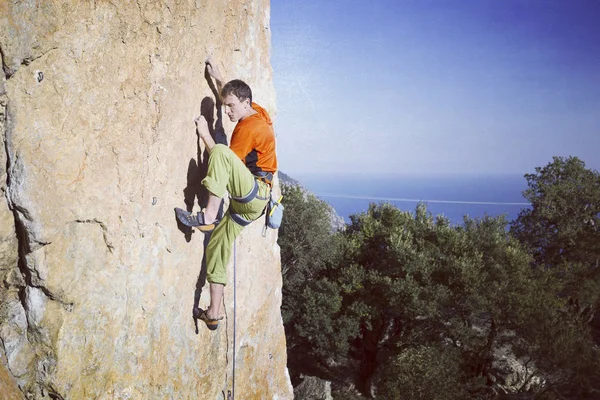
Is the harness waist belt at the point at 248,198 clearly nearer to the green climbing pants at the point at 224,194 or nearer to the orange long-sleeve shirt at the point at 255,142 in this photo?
the green climbing pants at the point at 224,194

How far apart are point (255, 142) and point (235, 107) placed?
0.52 meters

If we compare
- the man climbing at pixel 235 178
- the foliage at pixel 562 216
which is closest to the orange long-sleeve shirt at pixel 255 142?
the man climbing at pixel 235 178

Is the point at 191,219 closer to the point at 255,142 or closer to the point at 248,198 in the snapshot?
the point at 248,198

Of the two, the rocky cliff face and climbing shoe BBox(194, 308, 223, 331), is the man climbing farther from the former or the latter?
the rocky cliff face

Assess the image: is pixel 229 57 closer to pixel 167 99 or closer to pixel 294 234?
pixel 167 99

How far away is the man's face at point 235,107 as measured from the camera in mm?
5441

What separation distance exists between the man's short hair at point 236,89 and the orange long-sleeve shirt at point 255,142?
1.04 feet

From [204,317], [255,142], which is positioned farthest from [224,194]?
[204,317]

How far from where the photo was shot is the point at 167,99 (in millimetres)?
4914

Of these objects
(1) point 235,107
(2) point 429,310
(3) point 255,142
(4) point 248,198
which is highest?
(1) point 235,107

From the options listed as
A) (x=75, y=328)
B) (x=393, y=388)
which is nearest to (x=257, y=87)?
(x=75, y=328)

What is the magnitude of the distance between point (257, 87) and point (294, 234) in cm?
1955

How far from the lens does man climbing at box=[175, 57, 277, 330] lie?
516 centimetres

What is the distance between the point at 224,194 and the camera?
5.25m
